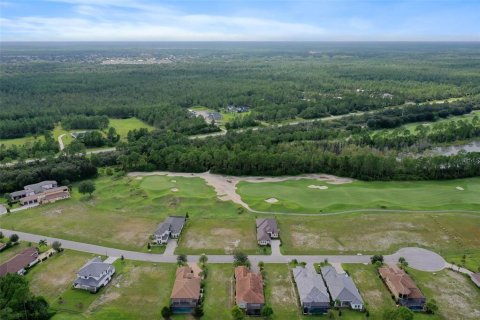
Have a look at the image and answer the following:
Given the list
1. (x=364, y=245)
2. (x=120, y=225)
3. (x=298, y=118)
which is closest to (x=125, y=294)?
(x=120, y=225)

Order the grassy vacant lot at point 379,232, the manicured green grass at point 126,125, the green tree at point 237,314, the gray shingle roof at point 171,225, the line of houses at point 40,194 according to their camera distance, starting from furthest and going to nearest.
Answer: the manicured green grass at point 126,125
the line of houses at point 40,194
the gray shingle roof at point 171,225
the grassy vacant lot at point 379,232
the green tree at point 237,314

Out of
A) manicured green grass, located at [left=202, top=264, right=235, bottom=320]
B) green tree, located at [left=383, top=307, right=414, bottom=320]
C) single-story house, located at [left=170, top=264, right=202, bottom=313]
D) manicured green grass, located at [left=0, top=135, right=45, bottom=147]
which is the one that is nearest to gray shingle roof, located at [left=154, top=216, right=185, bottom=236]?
manicured green grass, located at [left=202, top=264, right=235, bottom=320]

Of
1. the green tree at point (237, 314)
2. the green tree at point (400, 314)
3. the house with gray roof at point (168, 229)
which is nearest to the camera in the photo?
the green tree at point (400, 314)

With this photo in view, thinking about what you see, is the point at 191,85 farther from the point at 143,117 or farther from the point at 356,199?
the point at 356,199

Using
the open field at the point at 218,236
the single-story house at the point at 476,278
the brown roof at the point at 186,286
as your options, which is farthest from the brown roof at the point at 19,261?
the single-story house at the point at 476,278

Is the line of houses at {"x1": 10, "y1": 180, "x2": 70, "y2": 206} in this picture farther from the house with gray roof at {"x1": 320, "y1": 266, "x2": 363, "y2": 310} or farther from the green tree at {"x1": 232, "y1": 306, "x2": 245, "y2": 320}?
the house with gray roof at {"x1": 320, "y1": 266, "x2": 363, "y2": 310}

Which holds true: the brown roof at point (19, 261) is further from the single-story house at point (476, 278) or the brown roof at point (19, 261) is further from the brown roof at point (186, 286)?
the single-story house at point (476, 278)

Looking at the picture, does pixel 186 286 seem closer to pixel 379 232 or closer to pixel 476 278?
pixel 379 232
